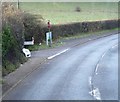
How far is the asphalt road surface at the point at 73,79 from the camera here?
1706 centimetres

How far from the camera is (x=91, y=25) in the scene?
159ft

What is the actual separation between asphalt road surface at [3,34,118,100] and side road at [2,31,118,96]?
12.4 inches

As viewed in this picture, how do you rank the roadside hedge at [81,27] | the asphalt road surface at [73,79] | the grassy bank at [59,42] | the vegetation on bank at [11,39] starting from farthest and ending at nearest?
the roadside hedge at [81,27], the grassy bank at [59,42], the vegetation on bank at [11,39], the asphalt road surface at [73,79]

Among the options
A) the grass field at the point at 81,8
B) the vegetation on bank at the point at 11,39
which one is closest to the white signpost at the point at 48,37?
the vegetation on bank at the point at 11,39

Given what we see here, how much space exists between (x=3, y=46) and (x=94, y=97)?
6.99 metres

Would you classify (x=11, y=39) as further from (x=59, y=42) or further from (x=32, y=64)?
(x=59, y=42)

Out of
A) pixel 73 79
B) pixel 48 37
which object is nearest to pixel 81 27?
pixel 48 37

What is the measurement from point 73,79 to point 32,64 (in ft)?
17.0

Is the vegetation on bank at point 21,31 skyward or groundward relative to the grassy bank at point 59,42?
skyward

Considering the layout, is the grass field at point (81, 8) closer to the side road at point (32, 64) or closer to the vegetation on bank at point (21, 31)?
the vegetation on bank at point (21, 31)

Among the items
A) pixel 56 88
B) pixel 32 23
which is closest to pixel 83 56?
Answer: pixel 32 23

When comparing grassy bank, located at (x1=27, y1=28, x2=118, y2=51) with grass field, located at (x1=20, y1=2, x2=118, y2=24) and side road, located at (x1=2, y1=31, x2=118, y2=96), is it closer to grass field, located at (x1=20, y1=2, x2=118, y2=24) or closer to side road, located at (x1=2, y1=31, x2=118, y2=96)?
Answer: side road, located at (x1=2, y1=31, x2=118, y2=96)

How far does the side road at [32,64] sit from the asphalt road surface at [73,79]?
1.03ft

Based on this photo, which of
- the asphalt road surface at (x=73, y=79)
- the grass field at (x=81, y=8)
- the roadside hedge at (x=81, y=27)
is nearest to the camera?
the asphalt road surface at (x=73, y=79)
